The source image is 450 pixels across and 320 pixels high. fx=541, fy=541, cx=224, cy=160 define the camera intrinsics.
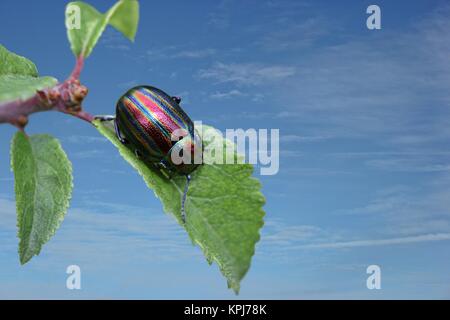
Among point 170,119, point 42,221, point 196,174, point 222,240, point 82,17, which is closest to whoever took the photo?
point 222,240

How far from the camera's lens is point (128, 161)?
1.63 metres

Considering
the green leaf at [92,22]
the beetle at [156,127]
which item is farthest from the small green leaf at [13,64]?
the green leaf at [92,22]

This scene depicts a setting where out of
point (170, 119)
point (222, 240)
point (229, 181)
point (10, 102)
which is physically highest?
point (170, 119)

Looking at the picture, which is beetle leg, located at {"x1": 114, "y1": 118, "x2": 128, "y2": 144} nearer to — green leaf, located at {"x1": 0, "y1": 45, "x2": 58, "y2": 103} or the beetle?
the beetle

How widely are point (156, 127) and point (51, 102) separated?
29.6 inches

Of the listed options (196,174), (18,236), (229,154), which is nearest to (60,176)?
(18,236)

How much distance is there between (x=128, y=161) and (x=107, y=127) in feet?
0.59

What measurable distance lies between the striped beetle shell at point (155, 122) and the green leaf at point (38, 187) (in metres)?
0.30

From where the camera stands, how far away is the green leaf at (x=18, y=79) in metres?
1.49

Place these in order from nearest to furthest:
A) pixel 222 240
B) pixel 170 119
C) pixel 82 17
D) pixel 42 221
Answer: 1. pixel 222 240
2. pixel 82 17
3. pixel 42 221
4. pixel 170 119

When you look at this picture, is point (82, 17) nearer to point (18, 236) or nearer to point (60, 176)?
point (60, 176)

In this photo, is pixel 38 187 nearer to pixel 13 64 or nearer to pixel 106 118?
pixel 106 118

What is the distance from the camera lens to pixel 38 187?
177 centimetres

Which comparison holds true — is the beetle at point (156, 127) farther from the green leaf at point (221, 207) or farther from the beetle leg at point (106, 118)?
the green leaf at point (221, 207)
